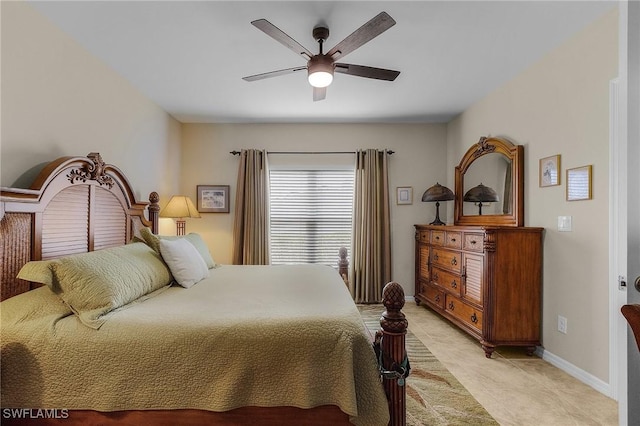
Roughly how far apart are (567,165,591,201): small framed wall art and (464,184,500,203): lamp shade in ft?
2.87

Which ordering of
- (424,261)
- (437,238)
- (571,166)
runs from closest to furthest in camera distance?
1. (571,166)
2. (437,238)
3. (424,261)

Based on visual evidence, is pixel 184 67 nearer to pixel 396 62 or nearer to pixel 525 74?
pixel 396 62

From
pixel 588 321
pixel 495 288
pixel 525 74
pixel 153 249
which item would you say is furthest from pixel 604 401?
pixel 153 249

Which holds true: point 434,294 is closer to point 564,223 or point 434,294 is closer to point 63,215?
point 564,223

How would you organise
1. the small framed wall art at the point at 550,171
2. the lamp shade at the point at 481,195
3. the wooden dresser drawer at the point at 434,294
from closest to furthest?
the small framed wall art at the point at 550,171
the lamp shade at the point at 481,195
the wooden dresser drawer at the point at 434,294

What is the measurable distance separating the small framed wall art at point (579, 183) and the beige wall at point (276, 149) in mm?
2143

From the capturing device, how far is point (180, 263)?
90.1 inches

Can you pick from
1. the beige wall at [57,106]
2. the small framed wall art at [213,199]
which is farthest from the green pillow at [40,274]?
the small framed wall art at [213,199]

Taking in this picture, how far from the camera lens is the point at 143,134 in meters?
3.48

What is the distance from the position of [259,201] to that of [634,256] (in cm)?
382

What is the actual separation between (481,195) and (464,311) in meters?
1.32

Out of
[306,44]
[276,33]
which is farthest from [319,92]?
[276,33]

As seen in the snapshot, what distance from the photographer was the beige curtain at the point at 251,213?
14.3ft

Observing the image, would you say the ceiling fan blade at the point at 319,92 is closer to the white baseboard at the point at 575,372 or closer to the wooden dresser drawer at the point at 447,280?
the wooden dresser drawer at the point at 447,280
